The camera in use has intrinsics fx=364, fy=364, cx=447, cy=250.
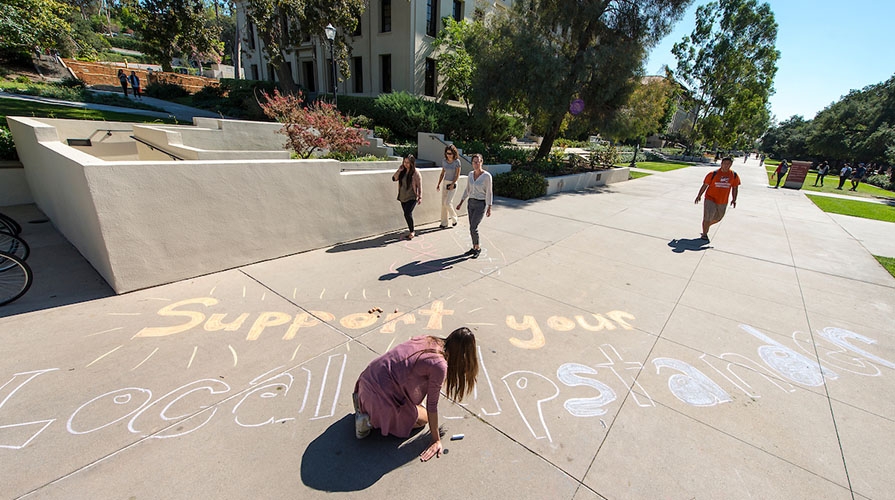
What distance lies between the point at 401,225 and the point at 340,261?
2.14m

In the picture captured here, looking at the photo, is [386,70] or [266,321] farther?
[386,70]

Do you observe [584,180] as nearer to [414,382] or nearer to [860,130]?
[414,382]

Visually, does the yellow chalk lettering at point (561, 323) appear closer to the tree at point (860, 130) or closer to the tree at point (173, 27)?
the tree at point (173, 27)

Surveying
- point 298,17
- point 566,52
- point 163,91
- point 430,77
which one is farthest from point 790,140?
point 163,91

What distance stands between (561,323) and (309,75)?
96.9 feet

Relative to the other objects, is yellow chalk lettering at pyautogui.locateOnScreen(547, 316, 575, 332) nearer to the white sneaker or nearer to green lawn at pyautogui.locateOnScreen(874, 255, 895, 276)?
the white sneaker

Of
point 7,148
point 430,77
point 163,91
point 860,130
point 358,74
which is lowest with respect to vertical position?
point 7,148

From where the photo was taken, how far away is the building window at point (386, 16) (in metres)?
21.6

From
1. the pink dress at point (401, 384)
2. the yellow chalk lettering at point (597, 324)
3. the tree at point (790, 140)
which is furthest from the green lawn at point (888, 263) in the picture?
the tree at point (790, 140)

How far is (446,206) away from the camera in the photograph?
8125mm

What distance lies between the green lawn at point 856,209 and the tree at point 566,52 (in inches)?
353

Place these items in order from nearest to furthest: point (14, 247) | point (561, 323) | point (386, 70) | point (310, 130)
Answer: point (561, 323)
point (14, 247)
point (310, 130)
point (386, 70)

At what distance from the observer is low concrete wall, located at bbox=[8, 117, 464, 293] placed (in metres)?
4.36

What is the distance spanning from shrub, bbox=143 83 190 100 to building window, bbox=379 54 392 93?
18.3 m
